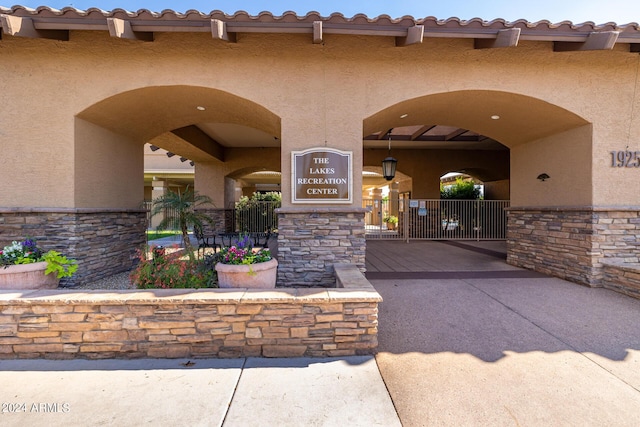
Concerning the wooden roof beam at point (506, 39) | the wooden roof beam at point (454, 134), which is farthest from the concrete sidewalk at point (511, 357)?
the wooden roof beam at point (454, 134)

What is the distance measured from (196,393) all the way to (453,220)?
43.1ft

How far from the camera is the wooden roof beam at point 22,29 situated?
3822 mm

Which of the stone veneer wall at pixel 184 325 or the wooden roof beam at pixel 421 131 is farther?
the wooden roof beam at pixel 421 131

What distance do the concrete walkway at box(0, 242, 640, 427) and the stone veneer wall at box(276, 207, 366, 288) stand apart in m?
1.41

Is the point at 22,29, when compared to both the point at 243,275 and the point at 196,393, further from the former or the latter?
the point at 196,393

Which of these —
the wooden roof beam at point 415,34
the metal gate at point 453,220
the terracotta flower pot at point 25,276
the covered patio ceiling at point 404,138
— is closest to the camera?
the terracotta flower pot at point 25,276

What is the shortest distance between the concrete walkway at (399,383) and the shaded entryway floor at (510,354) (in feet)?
0.04

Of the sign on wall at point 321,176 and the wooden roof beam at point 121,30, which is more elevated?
the wooden roof beam at point 121,30

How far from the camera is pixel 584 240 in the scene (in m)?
5.04

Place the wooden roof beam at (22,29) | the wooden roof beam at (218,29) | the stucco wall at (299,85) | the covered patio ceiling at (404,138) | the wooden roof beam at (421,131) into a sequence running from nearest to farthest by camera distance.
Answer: the wooden roof beam at (22,29) → the wooden roof beam at (218,29) → the stucco wall at (299,85) → the wooden roof beam at (421,131) → the covered patio ceiling at (404,138)

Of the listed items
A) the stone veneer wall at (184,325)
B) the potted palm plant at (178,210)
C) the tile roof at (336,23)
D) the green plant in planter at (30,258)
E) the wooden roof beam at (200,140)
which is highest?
→ the tile roof at (336,23)

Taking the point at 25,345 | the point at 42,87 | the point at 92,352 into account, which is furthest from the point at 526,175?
the point at 42,87

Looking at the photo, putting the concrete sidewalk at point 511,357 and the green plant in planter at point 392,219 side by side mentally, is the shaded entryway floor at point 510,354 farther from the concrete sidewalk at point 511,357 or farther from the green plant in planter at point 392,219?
the green plant in planter at point 392,219

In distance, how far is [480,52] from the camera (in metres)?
4.74
